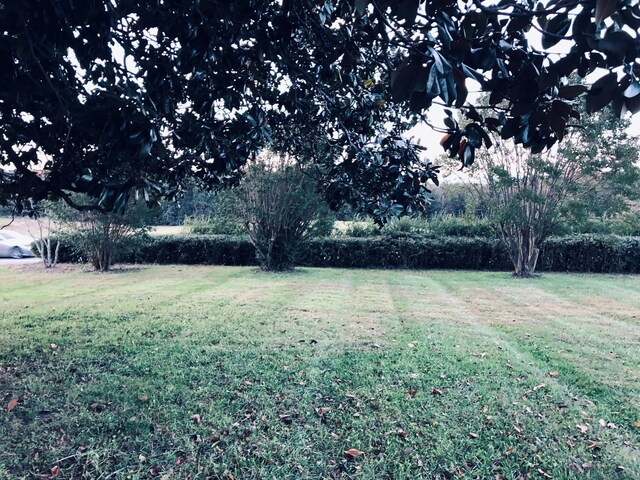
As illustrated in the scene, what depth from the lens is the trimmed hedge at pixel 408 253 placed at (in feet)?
49.7

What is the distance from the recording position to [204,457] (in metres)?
3.17

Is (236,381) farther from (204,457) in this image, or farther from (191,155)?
(191,155)

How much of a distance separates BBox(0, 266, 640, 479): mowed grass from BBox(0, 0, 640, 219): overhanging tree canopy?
1.79 meters

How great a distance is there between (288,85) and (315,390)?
3.20 m

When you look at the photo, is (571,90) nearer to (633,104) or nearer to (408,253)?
(633,104)

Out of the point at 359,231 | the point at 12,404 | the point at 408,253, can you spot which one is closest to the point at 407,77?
the point at 12,404

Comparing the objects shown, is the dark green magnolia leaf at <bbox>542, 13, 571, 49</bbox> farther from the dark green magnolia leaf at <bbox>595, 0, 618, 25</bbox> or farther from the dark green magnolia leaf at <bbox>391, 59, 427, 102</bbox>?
the dark green magnolia leaf at <bbox>391, 59, 427, 102</bbox>

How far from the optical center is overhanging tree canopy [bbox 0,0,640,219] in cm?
199

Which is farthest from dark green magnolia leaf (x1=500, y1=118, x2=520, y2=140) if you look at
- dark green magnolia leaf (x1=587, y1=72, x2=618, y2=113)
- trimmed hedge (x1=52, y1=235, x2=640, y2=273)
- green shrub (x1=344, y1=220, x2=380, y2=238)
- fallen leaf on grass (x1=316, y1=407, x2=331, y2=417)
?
green shrub (x1=344, y1=220, x2=380, y2=238)

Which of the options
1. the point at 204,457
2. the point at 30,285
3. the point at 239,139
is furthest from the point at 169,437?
the point at 30,285

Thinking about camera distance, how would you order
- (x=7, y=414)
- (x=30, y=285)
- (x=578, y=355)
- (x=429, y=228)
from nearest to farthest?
(x=7, y=414), (x=578, y=355), (x=30, y=285), (x=429, y=228)

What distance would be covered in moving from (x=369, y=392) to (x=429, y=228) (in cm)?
1313

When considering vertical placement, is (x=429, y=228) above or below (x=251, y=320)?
above

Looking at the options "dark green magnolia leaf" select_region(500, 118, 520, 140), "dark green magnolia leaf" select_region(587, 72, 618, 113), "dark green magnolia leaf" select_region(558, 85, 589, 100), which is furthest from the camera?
"dark green magnolia leaf" select_region(500, 118, 520, 140)
